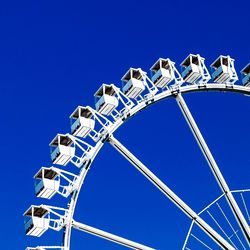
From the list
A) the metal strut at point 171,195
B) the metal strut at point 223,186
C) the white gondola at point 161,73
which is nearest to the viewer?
the metal strut at point 171,195

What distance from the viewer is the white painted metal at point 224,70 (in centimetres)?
3453

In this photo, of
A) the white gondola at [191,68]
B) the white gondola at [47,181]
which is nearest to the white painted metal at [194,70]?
the white gondola at [191,68]

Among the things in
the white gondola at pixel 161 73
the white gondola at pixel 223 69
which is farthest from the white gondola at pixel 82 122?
the white gondola at pixel 223 69

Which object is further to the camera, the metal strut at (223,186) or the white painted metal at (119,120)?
the metal strut at (223,186)

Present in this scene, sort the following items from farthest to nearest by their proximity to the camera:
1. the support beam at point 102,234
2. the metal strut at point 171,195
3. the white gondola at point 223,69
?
the white gondola at point 223,69, the metal strut at point 171,195, the support beam at point 102,234

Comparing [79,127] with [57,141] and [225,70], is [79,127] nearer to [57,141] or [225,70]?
[57,141]

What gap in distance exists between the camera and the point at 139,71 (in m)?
33.2

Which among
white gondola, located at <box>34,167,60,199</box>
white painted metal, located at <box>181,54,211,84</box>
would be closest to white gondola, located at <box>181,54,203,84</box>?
white painted metal, located at <box>181,54,211,84</box>

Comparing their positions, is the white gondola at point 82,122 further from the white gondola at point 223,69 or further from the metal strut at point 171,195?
the white gondola at point 223,69

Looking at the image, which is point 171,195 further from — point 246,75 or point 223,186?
point 246,75

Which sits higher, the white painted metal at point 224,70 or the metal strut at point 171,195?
the white painted metal at point 224,70

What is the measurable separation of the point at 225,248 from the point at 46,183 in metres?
7.13

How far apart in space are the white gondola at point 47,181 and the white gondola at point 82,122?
2169 mm

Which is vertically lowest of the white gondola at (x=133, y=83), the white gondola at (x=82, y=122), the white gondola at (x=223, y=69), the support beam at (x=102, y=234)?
the support beam at (x=102, y=234)
